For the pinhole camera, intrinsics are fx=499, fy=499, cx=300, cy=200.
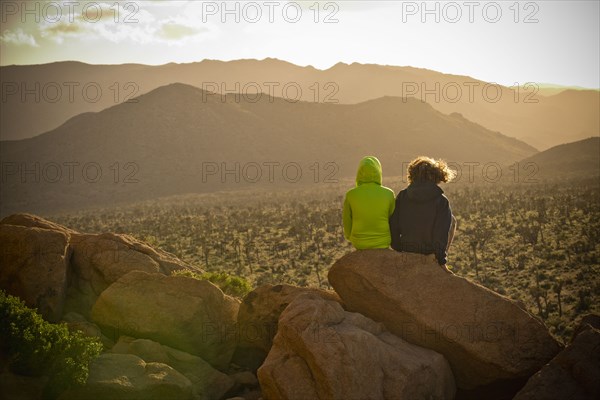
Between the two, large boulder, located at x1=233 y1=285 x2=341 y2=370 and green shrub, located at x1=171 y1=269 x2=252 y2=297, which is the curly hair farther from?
green shrub, located at x1=171 y1=269 x2=252 y2=297

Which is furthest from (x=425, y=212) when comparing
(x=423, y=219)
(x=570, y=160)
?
(x=570, y=160)

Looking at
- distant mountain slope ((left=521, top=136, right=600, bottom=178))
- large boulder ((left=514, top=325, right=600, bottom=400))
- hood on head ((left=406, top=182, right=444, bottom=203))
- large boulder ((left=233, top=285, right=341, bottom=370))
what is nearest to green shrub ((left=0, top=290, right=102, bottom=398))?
large boulder ((left=233, top=285, right=341, bottom=370))

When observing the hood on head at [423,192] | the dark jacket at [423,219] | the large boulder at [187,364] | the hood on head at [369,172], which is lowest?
the large boulder at [187,364]

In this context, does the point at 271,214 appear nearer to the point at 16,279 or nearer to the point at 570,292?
the point at 570,292

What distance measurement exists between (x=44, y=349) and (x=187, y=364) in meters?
2.20

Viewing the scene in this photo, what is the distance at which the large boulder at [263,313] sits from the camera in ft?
27.8

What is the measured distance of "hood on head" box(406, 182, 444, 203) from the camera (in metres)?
7.48

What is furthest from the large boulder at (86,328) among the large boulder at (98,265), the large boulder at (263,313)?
the large boulder at (263,313)

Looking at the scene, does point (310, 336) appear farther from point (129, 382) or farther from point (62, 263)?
point (62, 263)

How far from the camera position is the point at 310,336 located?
20.9 ft

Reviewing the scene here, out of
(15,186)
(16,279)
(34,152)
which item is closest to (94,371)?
(16,279)

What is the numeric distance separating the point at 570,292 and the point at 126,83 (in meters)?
202

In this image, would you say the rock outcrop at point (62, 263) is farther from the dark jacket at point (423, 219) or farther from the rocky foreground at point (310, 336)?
the dark jacket at point (423, 219)

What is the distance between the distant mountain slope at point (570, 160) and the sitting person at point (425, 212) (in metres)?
66.4
